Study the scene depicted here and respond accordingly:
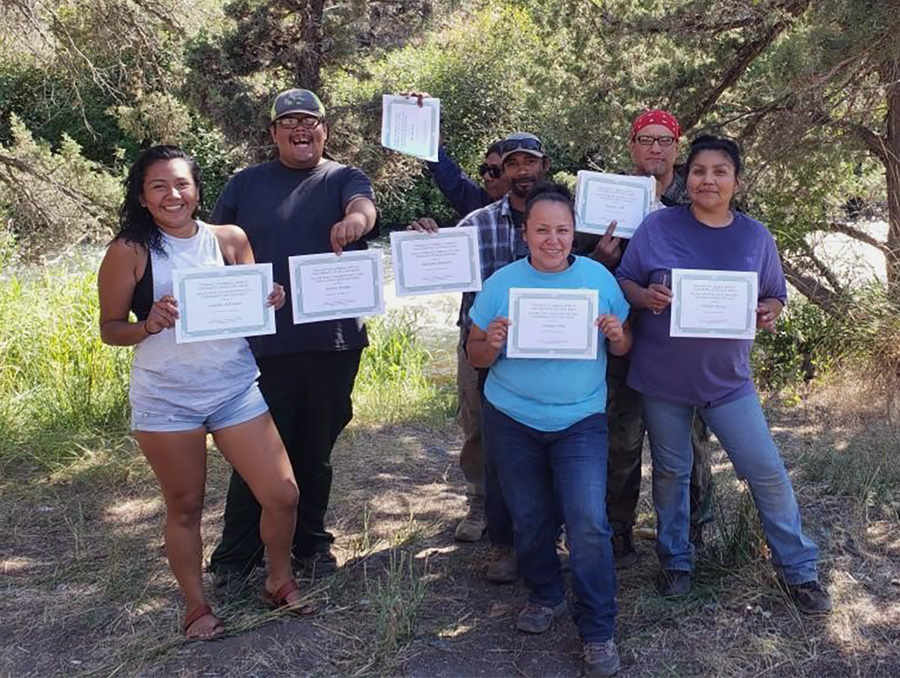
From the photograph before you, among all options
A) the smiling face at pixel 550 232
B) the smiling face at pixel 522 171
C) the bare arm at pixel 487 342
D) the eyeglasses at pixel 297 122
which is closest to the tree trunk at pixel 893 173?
the smiling face at pixel 522 171

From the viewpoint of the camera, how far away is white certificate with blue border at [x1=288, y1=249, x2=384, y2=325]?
3652 mm

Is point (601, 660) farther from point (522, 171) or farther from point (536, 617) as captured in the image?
point (522, 171)

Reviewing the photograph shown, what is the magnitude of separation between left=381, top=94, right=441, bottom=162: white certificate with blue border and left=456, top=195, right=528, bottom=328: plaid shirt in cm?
41

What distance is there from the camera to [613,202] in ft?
12.2

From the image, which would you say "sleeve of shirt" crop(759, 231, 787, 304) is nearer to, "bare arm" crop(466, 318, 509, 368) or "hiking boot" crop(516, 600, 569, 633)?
"bare arm" crop(466, 318, 509, 368)

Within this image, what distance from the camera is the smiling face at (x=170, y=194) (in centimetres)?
332

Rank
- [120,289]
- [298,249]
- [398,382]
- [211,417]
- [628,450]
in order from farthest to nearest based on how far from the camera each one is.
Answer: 1. [398,382]
2. [628,450]
3. [298,249]
4. [211,417]
5. [120,289]

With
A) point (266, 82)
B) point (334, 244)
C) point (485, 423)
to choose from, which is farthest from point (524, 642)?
point (266, 82)

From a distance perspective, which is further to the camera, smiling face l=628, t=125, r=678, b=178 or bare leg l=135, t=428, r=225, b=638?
smiling face l=628, t=125, r=678, b=178

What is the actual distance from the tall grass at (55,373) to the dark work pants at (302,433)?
2317 mm

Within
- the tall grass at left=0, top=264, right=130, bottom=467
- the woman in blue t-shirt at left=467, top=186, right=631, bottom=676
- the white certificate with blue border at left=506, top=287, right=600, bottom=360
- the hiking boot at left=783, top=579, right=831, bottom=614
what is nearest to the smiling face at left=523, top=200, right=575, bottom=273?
the woman in blue t-shirt at left=467, top=186, right=631, bottom=676

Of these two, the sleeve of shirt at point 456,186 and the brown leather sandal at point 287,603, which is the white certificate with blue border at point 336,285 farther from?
the brown leather sandal at point 287,603

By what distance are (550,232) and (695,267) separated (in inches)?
22.9

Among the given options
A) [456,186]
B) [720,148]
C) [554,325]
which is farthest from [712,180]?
[456,186]
